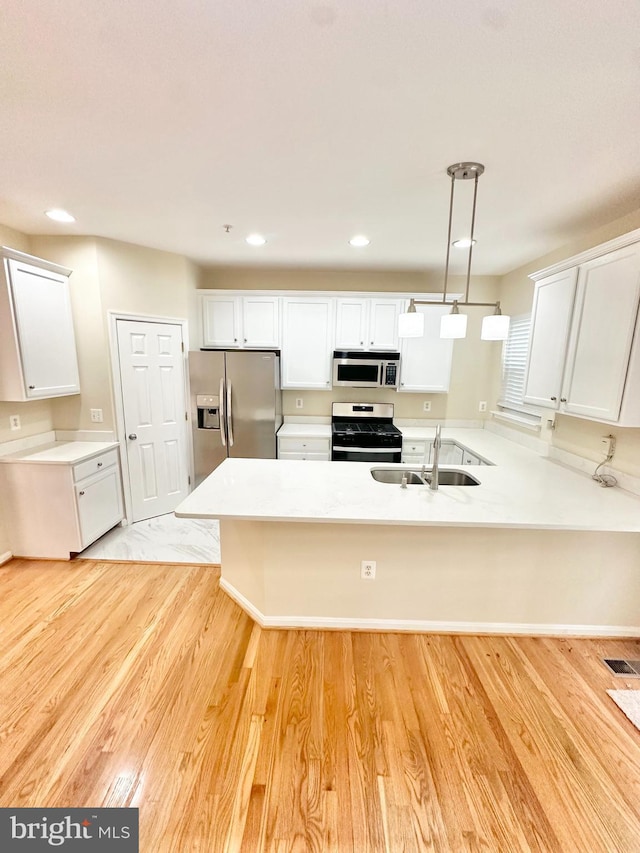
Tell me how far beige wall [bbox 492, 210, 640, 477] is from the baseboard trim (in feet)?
3.23

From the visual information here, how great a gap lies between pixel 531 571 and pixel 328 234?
108 inches

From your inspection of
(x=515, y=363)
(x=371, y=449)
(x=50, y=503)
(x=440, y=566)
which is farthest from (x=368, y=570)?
(x=515, y=363)

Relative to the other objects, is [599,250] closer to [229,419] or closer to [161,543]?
[229,419]

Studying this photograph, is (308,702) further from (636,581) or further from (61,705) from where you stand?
(636,581)

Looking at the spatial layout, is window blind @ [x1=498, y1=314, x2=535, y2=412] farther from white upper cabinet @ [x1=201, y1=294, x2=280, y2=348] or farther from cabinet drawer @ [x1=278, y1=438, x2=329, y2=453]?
white upper cabinet @ [x1=201, y1=294, x2=280, y2=348]

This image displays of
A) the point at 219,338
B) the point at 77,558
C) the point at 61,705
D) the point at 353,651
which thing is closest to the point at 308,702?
the point at 353,651

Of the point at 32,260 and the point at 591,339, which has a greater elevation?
the point at 32,260

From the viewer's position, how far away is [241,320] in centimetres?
380

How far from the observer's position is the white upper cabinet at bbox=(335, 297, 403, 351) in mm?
3725

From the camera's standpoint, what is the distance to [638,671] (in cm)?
→ 183

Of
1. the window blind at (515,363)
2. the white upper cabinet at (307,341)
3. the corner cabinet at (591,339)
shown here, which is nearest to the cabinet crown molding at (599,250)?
the corner cabinet at (591,339)

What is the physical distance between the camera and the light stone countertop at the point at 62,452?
264 centimetres

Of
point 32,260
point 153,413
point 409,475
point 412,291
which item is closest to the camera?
point 409,475

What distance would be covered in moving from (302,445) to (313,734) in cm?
247
